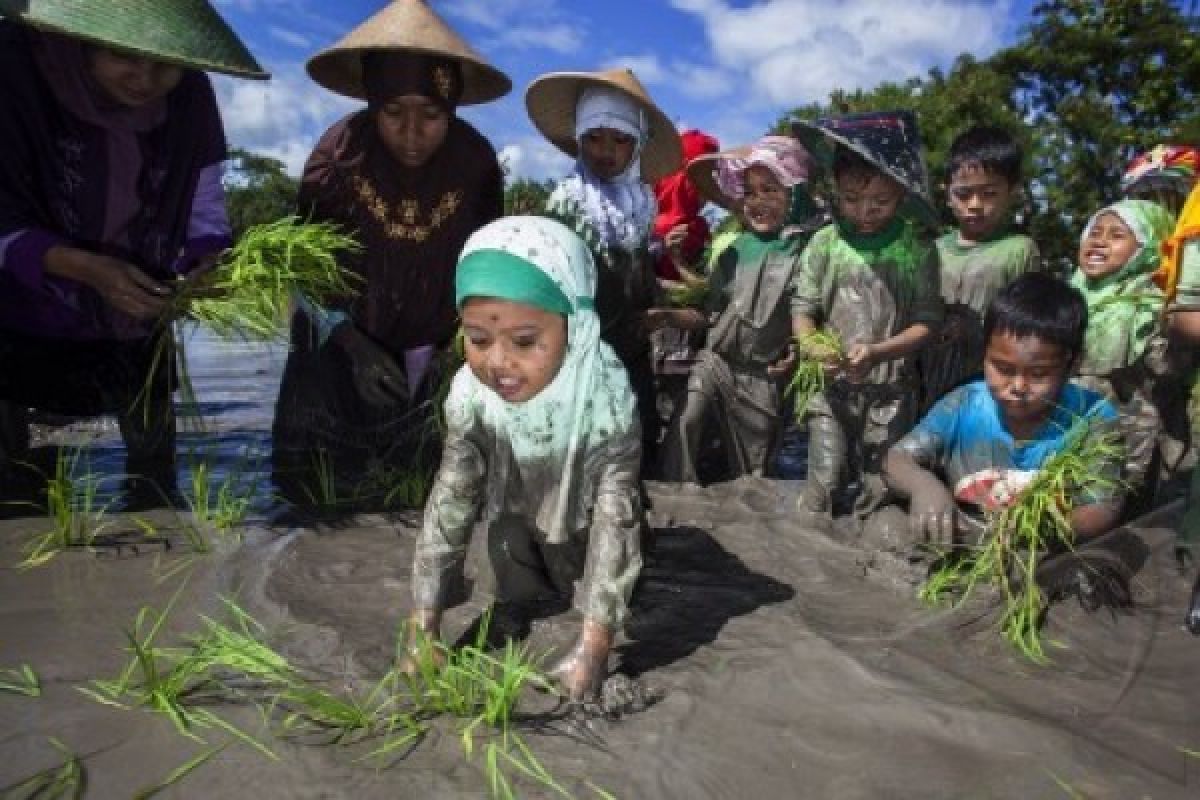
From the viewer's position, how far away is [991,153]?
4137 mm

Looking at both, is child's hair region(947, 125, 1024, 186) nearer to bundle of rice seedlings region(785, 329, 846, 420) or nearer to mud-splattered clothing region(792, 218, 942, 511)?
mud-splattered clothing region(792, 218, 942, 511)

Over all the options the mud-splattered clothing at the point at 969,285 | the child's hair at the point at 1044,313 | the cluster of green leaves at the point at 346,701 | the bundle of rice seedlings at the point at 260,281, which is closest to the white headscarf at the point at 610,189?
the bundle of rice seedlings at the point at 260,281

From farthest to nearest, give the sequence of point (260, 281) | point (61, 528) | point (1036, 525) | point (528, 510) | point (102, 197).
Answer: point (102, 197) → point (260, 281) → point (61, 528) → point (1036, 525) → point (528, 510)

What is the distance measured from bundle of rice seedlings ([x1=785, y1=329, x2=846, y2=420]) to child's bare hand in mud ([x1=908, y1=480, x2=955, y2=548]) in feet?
3.38

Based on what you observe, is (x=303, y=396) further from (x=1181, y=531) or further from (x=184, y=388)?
(x=1181, y=531)

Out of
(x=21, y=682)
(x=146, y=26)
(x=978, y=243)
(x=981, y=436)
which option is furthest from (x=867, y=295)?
(x=21, y=682)

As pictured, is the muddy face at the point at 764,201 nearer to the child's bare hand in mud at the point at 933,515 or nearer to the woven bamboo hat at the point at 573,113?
the woven bamboo hat at the point at 573,113

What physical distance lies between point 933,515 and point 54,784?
2587 millimetres

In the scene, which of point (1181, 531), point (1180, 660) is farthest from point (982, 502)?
point (1180, 660)

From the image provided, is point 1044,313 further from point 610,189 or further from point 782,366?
point 610,189

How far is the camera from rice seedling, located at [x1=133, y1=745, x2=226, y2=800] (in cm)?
171

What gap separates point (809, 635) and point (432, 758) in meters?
1.24


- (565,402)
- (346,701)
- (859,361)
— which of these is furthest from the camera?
(859,361)

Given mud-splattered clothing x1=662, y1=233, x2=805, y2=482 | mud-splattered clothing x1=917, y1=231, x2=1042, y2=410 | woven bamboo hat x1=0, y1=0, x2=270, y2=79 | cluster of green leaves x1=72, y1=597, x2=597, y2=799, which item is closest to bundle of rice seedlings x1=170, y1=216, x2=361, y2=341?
woven bamboo hat x1=0, y1=0, x2=270, y2=79
